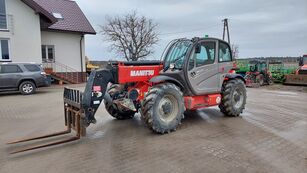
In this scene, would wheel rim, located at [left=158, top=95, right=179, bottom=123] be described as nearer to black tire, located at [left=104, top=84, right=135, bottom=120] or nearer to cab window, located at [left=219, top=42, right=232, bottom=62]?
black tire, located at [left=104, top=84, right=135, bottom=120]

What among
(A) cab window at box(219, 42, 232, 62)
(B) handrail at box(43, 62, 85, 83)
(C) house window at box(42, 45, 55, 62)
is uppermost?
(C) house window at box(42, 45, 55, 62)

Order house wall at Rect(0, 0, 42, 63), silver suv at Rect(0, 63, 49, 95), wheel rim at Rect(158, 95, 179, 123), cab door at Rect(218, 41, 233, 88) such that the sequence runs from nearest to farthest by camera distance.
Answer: wheel rim at Rect(158, 95, 179, 123) < cab door at Rect(218, 41, 233, 88) < silver suv at Rect(0, 63, 49, 95) < house wall at Rect(0, 0, 42, 63)

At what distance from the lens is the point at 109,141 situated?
5.64 metres

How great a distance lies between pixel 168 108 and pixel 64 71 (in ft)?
58.0

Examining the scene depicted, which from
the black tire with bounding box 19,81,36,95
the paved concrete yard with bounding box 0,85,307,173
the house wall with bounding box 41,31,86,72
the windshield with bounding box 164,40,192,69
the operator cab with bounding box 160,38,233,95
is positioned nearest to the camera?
the paved concrete yard with bounding box 0,85,307,173

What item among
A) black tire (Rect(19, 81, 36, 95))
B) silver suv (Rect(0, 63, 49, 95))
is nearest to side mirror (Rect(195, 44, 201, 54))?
silver suv (Rect(0, 63, 49, 95))

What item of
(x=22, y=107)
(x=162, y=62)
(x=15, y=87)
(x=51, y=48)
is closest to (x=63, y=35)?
(x=51, y=48)

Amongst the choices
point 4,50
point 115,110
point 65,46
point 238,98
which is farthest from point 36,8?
point 238,98

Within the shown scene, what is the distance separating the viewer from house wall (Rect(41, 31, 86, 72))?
2131cm

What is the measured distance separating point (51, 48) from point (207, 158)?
20.0 m

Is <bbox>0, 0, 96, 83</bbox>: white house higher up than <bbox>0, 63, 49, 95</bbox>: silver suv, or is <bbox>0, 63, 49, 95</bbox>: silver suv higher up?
<bbox>0, 0, 96, 83</bbox>: white house

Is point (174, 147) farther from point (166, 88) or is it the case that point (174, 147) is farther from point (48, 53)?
point (48, 53)

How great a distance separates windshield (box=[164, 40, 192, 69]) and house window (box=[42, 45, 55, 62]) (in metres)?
16.6

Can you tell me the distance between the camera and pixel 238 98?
811 centimetres
